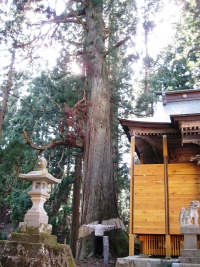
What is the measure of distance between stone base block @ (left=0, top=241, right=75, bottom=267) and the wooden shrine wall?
3138 millimetres

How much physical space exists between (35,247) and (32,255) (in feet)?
0.42

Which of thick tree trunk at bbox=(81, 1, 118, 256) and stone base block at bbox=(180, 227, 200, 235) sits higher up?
thick tree trunk at bbox=(81, 1, 118, 256)

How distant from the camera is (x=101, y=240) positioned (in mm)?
8953

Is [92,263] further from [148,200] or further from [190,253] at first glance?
[190,253]

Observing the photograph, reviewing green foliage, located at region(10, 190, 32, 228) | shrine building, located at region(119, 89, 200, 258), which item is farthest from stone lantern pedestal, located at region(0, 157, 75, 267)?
green foliage, located at region(10, 190, 32, 228)

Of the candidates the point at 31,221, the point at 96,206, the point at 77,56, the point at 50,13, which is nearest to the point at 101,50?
the point at 77,56

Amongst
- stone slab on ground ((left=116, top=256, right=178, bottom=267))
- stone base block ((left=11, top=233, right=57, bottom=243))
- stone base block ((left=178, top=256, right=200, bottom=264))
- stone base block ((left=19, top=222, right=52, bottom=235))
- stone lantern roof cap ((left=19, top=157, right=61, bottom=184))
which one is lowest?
stone slab on ground ((left=116, top=256, right=178, bottom=267))

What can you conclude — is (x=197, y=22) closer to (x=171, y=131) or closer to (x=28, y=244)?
(x=171, y=131)

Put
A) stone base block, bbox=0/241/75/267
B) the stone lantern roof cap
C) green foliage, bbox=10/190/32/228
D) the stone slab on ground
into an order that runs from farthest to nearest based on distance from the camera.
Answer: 1. green foliage, bbox=10/190/32/228
2. the stone slab on ground
3. the stone lantern roof cap
4. stone base block, bbox=0/241/75/267

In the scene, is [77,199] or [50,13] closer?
[50,13]

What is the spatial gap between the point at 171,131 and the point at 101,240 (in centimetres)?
379

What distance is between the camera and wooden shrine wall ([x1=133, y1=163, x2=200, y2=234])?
Result: 784 centimetres

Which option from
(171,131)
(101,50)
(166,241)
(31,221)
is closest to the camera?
(31,221)

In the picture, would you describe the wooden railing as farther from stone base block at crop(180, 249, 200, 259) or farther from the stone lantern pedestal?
the stone lantern pedestal
